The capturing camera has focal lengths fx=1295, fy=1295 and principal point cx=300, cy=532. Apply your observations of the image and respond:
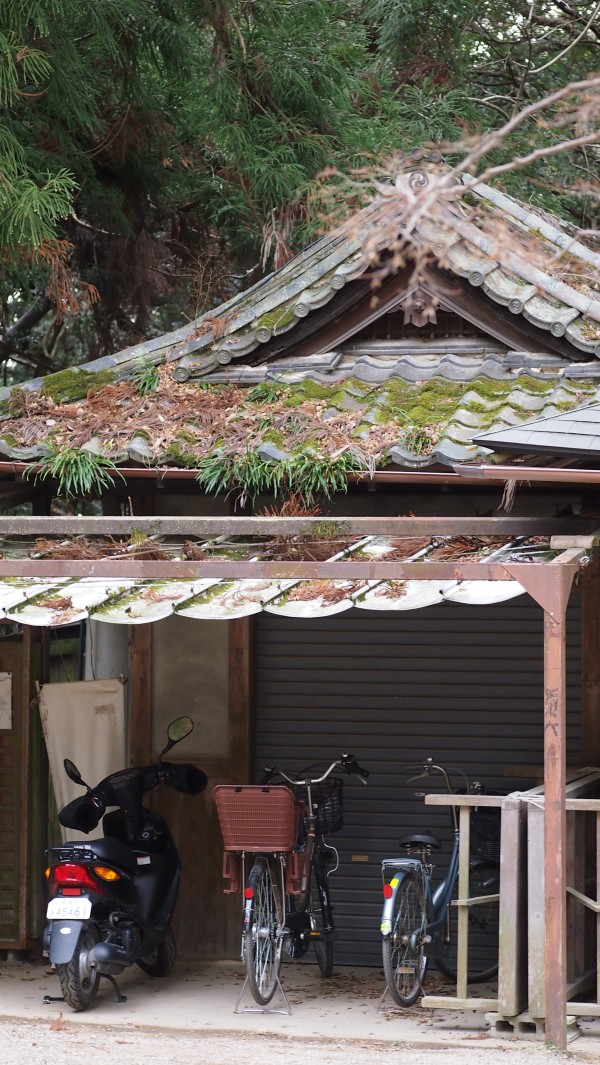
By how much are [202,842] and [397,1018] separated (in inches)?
85.1

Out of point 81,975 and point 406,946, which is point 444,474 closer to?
point 406,946

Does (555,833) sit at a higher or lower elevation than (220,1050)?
higher

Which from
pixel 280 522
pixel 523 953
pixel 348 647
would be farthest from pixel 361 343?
pixel 523 953

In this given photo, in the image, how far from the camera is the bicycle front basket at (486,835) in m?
8.47

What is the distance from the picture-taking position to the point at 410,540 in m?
7.44

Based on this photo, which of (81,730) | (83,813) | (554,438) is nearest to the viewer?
(554,438)

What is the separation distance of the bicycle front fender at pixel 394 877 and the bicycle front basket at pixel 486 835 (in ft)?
1.66

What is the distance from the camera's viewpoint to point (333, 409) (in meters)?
8.77

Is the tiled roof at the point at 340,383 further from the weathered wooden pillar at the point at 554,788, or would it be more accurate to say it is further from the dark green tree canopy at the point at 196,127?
the weathered wooden pillar at the point at 554,788

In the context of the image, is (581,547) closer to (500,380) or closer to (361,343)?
(500,380)

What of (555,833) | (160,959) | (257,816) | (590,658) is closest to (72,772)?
(257,816)

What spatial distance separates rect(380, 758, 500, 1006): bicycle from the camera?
793 centimetres

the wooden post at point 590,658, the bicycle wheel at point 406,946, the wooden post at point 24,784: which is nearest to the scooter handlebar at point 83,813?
the wooden post at point 24,784

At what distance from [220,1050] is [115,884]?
140 centimetres
